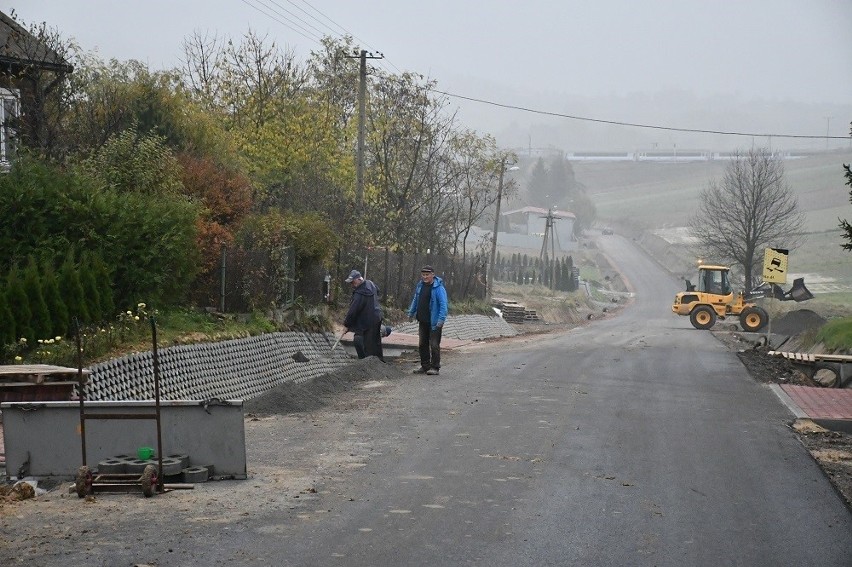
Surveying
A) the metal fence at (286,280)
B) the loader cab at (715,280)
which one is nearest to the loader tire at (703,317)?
the loader cab at (715,280)

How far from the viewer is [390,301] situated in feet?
114

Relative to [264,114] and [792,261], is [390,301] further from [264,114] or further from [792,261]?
[792,261]

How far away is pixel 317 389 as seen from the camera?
1708cm

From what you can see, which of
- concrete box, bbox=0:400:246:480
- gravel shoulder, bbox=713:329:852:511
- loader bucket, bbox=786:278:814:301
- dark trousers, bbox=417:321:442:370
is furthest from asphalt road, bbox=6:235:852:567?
loader bucket, bbox=786:278:814:301

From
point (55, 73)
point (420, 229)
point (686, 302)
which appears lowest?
point (686, 302)

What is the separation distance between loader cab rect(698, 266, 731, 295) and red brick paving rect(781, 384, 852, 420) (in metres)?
30.9

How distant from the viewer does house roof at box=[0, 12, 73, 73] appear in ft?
80.9

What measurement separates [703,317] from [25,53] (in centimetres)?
3368

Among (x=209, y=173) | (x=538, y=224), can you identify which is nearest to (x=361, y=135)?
(x=209, y=173)

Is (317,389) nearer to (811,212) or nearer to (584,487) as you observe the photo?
(584,487)

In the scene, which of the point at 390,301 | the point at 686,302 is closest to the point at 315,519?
the point at 390,301

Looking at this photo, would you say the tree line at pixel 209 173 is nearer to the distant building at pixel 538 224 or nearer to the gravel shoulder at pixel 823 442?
the gravel shoulder at pixel 823 442

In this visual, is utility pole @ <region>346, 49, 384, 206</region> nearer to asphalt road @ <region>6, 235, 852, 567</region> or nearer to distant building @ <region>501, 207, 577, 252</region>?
asphalt road @ <region>6, 235, 852, 567</region>

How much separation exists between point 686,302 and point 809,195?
102 metres
